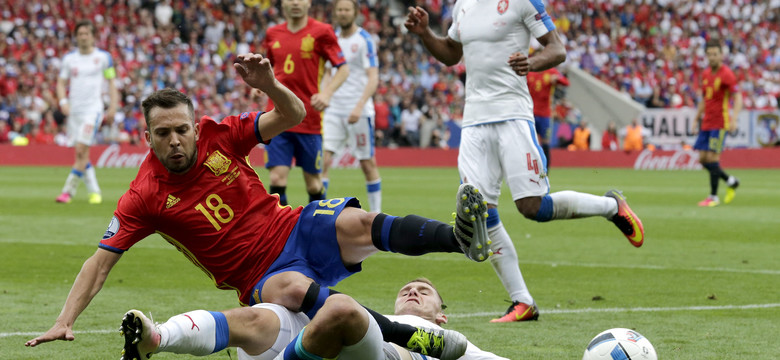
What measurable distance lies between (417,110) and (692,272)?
22.0 m

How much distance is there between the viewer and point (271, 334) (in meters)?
4.06

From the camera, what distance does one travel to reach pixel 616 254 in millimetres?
9500

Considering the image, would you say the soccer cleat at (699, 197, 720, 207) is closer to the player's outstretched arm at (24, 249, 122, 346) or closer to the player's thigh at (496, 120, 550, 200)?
the player's thigh at (496, 120, 550, 200)

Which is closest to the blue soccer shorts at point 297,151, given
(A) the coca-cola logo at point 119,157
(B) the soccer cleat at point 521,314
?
(B) the soccer cleat at point 521,314

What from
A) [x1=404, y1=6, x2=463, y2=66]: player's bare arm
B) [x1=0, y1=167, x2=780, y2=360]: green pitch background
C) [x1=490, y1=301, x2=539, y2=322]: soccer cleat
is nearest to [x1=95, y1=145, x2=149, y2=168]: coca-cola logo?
[x1=0, y1=167, x2=780, y2=360]: green pitch background

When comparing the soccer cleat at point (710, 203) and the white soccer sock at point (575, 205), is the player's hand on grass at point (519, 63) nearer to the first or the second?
the white soccer sock at point (575, 205)

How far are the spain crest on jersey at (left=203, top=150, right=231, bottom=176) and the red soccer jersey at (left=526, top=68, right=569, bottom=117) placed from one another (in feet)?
41.8

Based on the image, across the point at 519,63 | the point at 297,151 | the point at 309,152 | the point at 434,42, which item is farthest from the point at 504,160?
the point at 297,151

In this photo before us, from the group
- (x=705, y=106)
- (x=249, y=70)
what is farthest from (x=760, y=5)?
(x=249, y=70)

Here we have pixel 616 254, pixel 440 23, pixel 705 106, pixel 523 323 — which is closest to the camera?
pixel 523 323

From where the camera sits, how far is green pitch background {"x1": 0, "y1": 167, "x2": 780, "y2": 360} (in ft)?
17.7

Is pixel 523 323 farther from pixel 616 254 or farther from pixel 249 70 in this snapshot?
pixel 616 254

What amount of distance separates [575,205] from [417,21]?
4.97ft

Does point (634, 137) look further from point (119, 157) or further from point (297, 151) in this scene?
point (297, 151)
